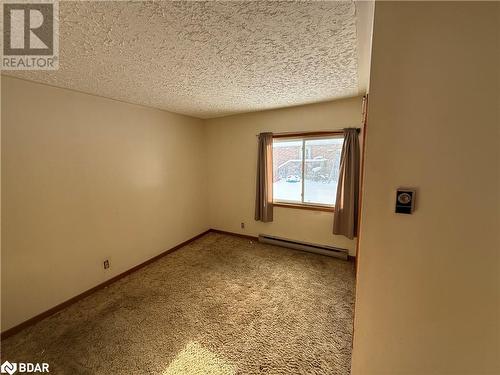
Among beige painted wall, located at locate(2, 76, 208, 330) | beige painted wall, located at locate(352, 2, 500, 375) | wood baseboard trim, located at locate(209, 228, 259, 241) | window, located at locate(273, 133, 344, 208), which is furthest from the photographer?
wood baseboard trim, located at locate(209, 228, 259, 241)

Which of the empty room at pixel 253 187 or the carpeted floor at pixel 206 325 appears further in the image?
the carpeted floor at pixel 206 325

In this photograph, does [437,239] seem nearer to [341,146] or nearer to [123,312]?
[341,146]

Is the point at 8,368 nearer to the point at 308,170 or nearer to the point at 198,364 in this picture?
the point at 198,364

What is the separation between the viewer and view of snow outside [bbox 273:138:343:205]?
295 cm

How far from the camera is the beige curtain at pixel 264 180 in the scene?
10.6 feet

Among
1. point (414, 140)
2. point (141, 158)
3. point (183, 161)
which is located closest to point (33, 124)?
point (141, 158)

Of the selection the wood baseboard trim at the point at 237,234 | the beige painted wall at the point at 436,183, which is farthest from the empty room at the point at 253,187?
the wood baseboard trim at the point at 237,234

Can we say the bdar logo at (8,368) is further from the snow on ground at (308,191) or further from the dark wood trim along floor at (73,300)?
the snow on ground at (308,191)

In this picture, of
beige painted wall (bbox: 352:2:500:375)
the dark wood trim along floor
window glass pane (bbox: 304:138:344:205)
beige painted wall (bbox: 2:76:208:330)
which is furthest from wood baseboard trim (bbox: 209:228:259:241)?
beige painted wall (bbox: 352:2:500:375)

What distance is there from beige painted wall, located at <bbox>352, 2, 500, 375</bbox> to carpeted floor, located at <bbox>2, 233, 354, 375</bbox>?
32.7 inches

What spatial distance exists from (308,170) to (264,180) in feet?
2.38

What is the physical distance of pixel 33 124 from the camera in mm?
1752

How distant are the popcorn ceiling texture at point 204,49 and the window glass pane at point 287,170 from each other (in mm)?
1060

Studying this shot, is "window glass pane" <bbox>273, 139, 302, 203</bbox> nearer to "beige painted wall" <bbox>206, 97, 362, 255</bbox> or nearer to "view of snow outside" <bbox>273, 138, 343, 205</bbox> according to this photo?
"view of snow outside" <bbox>273, 138, 343, 205</bbox>
